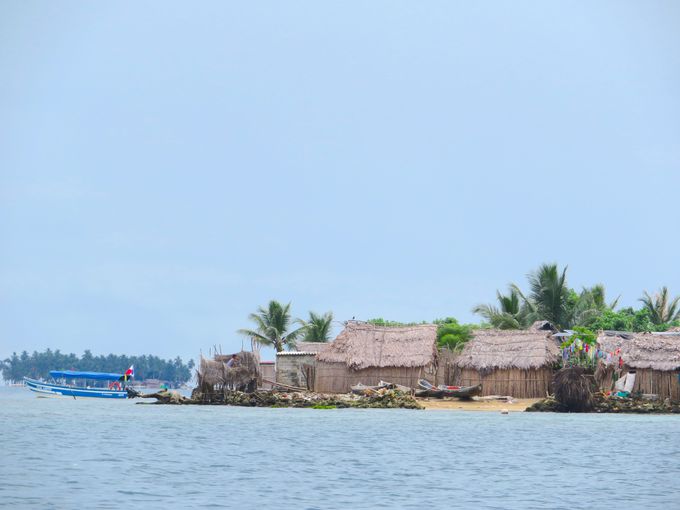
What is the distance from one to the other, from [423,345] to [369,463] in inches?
885

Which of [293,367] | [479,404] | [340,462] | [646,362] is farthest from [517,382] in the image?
[340,462]

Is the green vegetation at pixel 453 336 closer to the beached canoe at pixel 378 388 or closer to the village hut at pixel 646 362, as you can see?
the beached canoe at pixel 378 388

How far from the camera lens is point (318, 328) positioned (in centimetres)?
6041

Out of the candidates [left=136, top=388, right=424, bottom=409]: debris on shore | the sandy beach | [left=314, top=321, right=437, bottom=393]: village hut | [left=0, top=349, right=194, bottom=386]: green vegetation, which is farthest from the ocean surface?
[left=0, top=349, right=194, bottom=386]: green vegetation

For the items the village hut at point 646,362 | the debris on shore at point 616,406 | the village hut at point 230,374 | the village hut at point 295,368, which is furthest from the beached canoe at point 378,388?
the village hut at point 646,362

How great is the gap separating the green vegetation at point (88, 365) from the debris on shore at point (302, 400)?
146m

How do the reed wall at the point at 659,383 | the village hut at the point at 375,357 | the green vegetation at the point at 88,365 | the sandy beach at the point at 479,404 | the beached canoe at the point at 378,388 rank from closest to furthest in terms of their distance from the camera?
1. the reed wall at the point at 659,383
2. the sandy beach at the point at 479,404
3. the beached canoe at the point at 378,388
4. the village hut at the point at 375,357
5. the green vegetation at the point at 88,365

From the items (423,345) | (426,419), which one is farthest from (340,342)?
(426,419)

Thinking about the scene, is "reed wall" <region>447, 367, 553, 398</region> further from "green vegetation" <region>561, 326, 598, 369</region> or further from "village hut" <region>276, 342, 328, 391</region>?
"village hut" <region>276, 342, 328, 391</region>

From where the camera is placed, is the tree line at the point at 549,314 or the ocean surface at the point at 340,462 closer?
the ocean surface at the point at 340,462

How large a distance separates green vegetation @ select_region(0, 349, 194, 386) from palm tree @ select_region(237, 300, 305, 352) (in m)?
132

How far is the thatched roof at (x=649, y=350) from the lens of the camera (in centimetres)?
3900

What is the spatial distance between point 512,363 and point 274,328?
828 inches

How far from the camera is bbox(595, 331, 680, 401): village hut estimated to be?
39.1m
